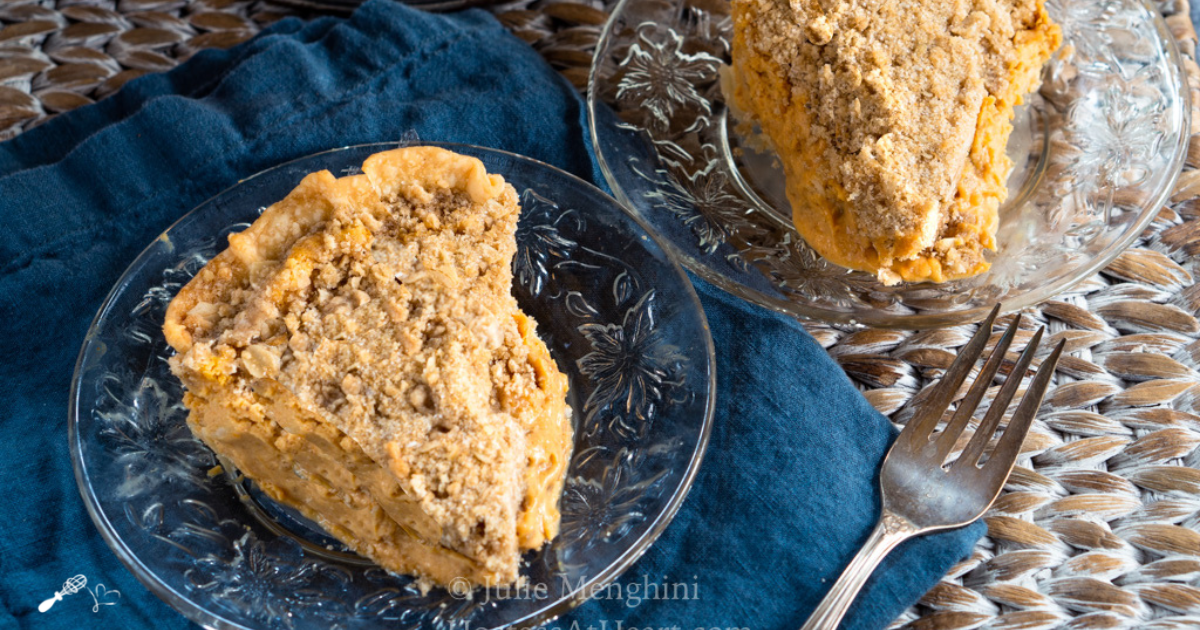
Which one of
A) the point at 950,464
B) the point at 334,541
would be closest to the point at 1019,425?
the point at 950,464

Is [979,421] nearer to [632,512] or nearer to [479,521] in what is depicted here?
[632,512]

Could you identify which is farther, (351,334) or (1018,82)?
(1018,82)

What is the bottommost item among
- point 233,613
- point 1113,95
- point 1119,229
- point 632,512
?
point 233,613

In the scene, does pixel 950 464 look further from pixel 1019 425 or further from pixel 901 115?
pixel 901 115

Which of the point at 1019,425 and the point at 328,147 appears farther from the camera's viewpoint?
the point at 328,147

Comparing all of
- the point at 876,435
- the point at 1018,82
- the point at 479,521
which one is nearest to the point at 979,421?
the point at 876,435

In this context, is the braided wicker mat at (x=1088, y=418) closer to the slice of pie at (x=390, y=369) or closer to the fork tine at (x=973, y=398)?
the fork tine at (x=973, y=398)
